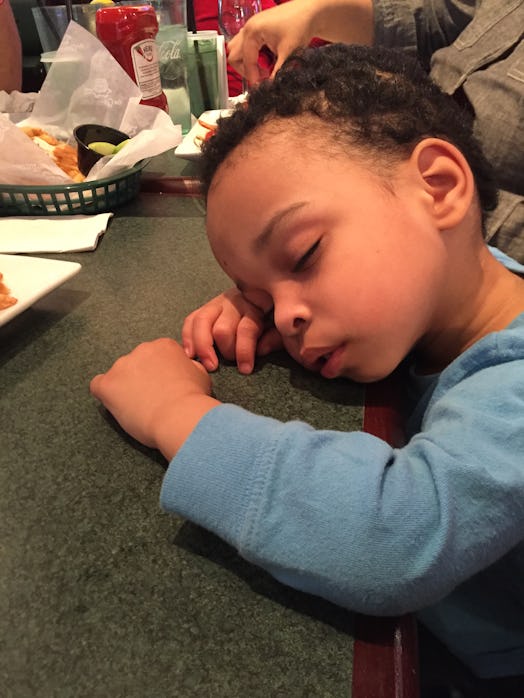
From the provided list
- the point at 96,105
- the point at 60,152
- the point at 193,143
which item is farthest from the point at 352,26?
the point at 60,152

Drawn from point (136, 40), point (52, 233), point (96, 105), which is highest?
point (136, 40)

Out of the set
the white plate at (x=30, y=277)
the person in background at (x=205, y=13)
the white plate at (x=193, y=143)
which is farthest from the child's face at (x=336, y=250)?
the person in background at (x=205, y=13)

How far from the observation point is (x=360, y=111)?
2.12 ft

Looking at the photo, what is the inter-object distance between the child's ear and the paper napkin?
1.81ft

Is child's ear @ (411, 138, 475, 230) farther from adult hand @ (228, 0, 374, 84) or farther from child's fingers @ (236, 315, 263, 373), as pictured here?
adult hand @ (228, 0, 374, 84)

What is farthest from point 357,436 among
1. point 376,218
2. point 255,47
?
point 255,47

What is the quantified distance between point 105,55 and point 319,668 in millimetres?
1273

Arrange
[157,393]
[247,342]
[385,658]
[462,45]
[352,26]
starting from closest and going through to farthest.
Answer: [385,658] < [157,393] < [247,342] < [462,45] < [352,26]

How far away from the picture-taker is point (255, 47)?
1214 mm

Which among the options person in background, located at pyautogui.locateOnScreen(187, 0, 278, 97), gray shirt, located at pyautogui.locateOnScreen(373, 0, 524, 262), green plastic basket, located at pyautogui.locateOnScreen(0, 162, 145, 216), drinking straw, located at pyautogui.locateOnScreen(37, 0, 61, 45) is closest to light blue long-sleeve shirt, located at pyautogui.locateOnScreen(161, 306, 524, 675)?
gray shirt, located at pyautogui.locateOnScreen(373, 0, 524, 262)

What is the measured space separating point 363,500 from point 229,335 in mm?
299

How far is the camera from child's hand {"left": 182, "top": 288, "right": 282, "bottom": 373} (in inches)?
24.7

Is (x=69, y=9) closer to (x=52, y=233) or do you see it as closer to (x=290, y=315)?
(x=52, y=233)

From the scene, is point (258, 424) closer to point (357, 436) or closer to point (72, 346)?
point (357, 436)
